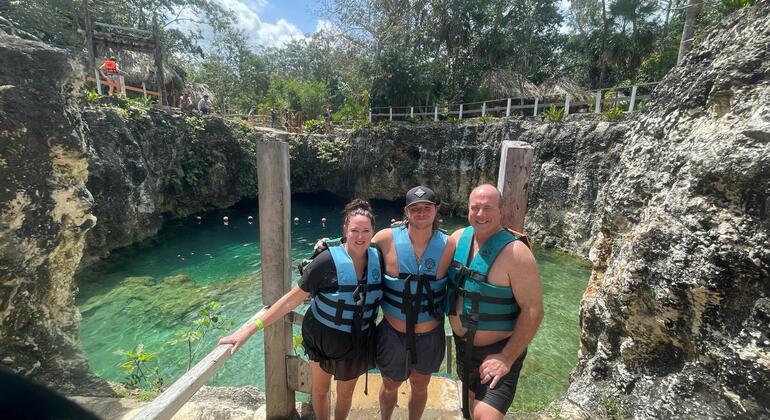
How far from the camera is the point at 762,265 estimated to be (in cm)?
240

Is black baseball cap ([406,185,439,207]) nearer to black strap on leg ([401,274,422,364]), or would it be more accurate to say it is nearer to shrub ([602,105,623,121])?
black strap on leg ([401,274,422,364])

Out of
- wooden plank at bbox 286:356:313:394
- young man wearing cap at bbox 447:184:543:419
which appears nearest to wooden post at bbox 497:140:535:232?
young man wearing cap at bbox 447:184:543:419

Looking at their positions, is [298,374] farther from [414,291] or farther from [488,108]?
[488,108]

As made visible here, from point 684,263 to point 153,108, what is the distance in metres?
18.3

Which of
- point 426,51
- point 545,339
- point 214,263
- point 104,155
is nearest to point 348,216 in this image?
point 545,339

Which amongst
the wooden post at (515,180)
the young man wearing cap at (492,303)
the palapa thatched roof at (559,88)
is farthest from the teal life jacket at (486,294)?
the palapa thatched roof at (559,88)

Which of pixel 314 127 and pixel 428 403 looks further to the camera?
pixel 314 127

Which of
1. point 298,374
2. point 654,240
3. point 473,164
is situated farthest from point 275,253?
point 473,164

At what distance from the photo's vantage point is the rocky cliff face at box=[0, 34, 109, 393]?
139 inches

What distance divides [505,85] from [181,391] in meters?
23.1

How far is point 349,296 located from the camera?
8.29 feet

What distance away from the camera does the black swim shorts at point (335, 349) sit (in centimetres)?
258

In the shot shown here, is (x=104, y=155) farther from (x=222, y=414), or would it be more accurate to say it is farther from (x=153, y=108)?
(x=222, y=414)

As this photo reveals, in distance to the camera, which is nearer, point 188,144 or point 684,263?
point 684,263
